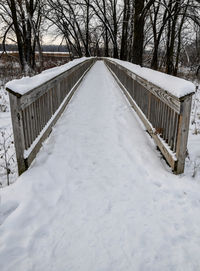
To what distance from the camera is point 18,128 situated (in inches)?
140

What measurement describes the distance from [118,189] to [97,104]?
17.5 ft

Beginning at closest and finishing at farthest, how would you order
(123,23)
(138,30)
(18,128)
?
1. (18,128)
2. (138,30)
3. (123,23)

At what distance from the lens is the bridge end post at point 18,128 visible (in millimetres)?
3410

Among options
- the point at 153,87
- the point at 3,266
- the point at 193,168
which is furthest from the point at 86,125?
the point at 3,266

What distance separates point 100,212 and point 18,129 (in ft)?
5.39

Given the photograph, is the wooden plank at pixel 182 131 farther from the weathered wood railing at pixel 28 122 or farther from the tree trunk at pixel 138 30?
the tree trunk at pixel 138 30

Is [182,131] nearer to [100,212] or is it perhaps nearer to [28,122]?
[100,212]

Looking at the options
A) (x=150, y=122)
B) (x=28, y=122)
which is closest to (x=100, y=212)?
(x=28, y=122)

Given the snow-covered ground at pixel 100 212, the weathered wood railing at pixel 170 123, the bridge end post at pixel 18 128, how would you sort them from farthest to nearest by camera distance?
the weathered wood railing at pixel 170 123
the bridge end post at pixel 18 128
the snow-covered ground at pixel 100 212

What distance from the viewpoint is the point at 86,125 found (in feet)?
20.4

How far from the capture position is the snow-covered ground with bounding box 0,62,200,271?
234 centimetres

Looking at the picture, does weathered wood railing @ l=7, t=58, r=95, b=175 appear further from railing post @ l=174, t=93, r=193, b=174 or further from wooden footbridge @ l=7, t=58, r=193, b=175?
railing post @ l=174, t=93, r=193, b=174

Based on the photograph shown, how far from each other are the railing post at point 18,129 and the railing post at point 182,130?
88.5 inches

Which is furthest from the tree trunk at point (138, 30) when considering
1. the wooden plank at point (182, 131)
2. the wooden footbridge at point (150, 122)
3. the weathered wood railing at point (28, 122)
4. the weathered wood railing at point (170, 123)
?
the wooden plank at point (182, 131)
